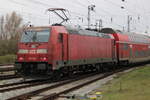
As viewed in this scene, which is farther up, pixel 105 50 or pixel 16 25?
pixel 16 25

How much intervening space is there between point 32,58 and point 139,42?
2077 cm

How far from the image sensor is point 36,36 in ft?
60.2

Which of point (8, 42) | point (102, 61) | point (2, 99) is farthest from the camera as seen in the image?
point (8, 42)

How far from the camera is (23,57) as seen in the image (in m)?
18.1

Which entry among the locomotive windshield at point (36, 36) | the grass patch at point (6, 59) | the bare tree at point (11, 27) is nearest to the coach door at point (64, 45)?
the locomotive windshield at point (36, 36)

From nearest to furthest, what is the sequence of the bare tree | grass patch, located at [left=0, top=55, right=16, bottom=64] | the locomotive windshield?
the locomotive windshield < grass patch, located at [left=0, top=55, right=16, bottom=64] < the bare tree

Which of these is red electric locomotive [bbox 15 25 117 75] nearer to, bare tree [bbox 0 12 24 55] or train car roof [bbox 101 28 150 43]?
train car roof [bbox 101 28 150 43]

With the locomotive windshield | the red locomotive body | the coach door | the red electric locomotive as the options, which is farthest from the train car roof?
the locomotive windshield

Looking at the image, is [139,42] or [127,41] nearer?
[127,41]

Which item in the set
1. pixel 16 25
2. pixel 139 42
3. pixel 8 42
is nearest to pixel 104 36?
pixel 139 42

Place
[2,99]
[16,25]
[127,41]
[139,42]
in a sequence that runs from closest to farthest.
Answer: [2,99]
[127,41]
[139,42]
[16,25]

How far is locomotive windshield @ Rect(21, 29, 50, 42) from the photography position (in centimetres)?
1802

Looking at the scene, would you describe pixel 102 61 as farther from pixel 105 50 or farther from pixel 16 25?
pixel 16 25

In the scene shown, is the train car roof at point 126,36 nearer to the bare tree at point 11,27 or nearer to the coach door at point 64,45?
the coach door at point 64,45
